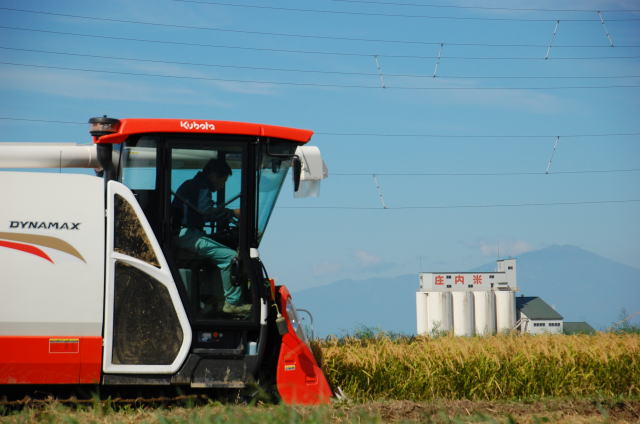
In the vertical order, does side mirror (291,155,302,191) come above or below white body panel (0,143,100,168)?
below

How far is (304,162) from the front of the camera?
8.87 metres

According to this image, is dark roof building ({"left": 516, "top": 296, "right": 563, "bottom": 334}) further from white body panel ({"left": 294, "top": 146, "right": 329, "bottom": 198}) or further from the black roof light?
the black roof light

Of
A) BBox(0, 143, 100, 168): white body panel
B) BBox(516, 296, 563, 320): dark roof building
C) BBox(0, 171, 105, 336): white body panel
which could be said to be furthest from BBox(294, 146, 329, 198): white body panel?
BBox(516, 296, 563, 320): dark roof building

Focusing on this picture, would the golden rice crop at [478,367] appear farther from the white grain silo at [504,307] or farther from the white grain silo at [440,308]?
the white grain silo at [504,307]

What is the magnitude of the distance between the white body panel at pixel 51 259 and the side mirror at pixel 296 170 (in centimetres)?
200

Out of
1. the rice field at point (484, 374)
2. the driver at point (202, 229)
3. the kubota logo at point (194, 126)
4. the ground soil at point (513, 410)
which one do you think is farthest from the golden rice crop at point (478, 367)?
the kubota logo at point (194, 126)

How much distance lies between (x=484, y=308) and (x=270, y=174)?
66411mm

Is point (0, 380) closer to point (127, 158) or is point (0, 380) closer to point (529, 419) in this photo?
point (127, 158)


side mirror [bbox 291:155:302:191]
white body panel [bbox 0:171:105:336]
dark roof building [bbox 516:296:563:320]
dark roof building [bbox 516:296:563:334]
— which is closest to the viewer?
white body panel [bbox 0:171:105:336]

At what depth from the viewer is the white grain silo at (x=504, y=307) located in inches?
2881

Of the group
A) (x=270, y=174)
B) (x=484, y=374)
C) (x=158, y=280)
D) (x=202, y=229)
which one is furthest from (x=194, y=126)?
(x=484, y=374)

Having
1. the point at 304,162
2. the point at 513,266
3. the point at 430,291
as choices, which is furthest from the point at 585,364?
the point at 513,266

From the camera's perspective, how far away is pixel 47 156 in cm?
916

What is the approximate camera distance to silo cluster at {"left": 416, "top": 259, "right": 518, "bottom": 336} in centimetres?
7262
